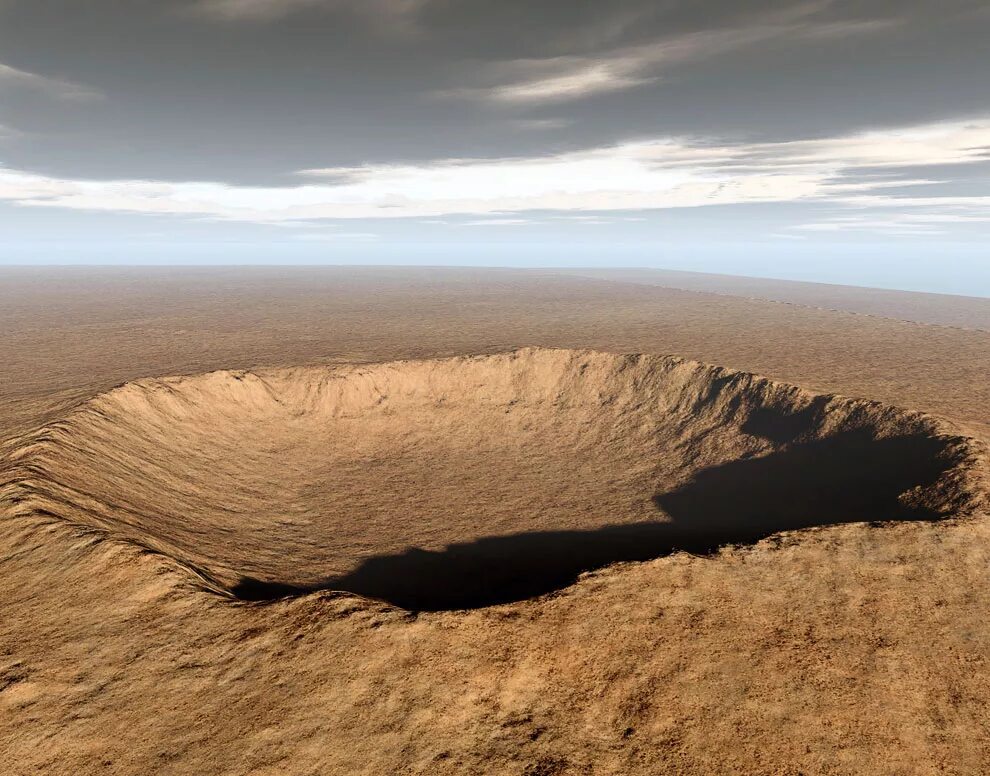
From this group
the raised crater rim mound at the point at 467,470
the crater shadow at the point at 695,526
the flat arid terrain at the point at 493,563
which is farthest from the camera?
the raised crater rim mound at the point at 467,470

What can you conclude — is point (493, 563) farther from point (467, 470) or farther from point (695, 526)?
point (467, 470)

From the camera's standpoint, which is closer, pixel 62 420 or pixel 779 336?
pixel 62 420

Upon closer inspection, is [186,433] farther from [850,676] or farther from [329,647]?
[850,676]

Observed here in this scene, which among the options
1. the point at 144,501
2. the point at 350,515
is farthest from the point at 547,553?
the point at 144,501

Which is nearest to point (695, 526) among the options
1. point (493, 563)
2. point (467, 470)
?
point (493, 563)

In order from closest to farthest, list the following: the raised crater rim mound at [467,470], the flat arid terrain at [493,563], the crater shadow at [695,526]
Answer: the flat arid terrain at [493,563] → the crater shadow at [695,526] → the raised crater rim mound at [467,470]

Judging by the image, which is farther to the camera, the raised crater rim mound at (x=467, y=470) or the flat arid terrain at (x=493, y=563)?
the raised crater rim mound at (x=467, y=470)
